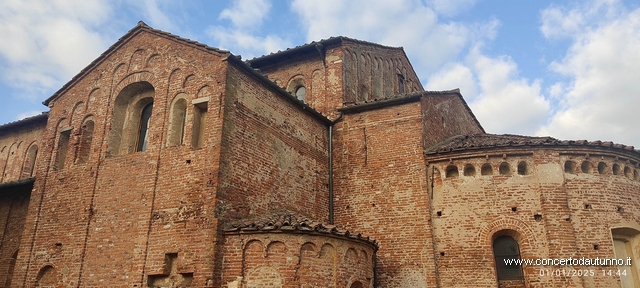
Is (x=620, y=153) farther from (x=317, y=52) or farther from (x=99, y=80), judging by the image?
(x=99, y=80)

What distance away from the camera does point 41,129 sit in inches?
754

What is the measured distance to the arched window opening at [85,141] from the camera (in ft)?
43.3

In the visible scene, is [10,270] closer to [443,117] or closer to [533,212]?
Result: [443,117]

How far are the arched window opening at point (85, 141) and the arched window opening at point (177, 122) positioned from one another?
3087 millimetres

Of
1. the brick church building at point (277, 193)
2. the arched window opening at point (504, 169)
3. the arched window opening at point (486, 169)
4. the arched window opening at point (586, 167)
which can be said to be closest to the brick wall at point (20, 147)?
the brick church building at point (277, 193)

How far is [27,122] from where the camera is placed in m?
19.1

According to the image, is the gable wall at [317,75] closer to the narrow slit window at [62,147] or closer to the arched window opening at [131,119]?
the arched window opening at [131,119]

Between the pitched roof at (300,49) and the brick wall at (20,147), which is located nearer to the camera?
the pitched roof at (300,49)

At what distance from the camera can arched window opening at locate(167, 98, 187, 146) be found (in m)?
11.9

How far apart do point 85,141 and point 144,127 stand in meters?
1.79

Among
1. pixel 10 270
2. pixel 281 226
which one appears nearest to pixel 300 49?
pixel 281 226

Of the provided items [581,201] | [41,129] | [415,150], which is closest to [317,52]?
[415,150]

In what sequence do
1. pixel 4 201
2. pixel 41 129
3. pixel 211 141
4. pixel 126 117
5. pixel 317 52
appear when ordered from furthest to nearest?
pixel 41 129, pixel 317 52, pixel 4 201, pixel 126 117, pixel 211 141

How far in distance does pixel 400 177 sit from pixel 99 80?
9462 mm
